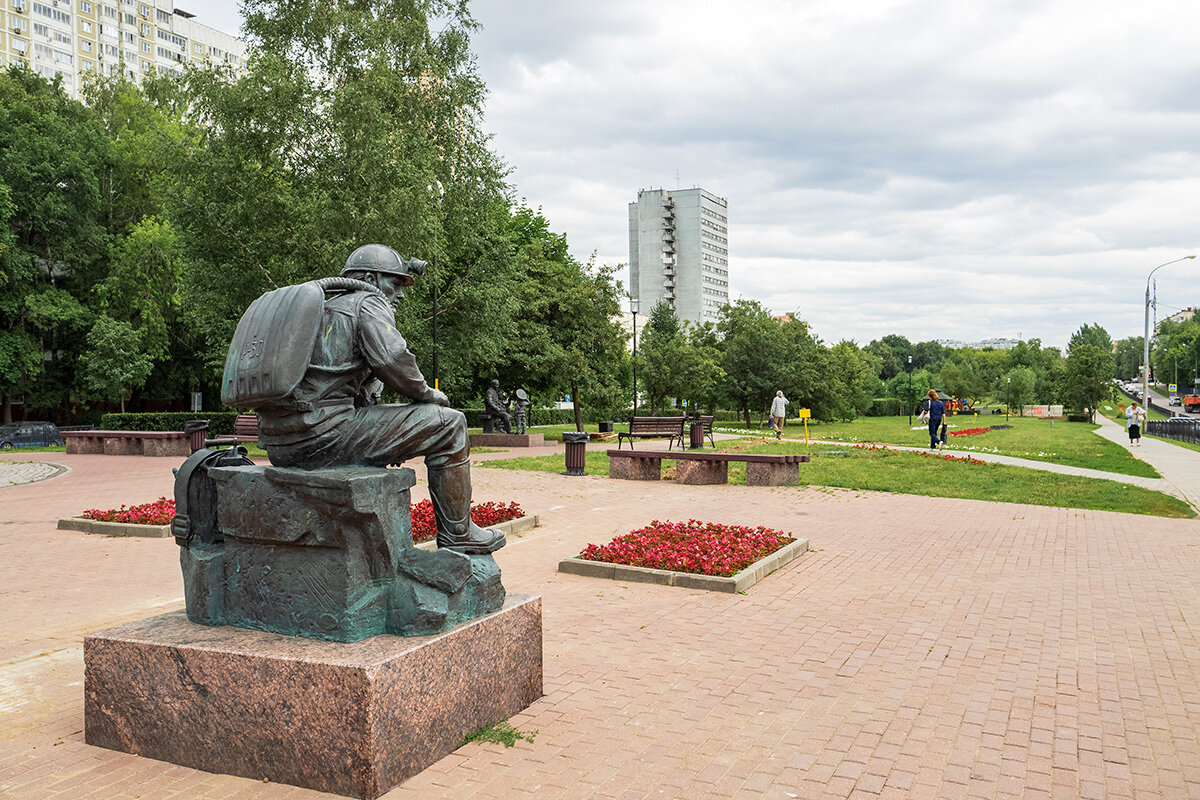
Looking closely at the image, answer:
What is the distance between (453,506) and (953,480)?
1407 centimetres

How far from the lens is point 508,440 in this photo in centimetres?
2616

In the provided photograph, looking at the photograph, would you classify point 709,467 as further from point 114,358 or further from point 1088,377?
point 1088,377

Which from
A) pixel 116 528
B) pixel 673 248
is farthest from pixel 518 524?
pixel 673 248

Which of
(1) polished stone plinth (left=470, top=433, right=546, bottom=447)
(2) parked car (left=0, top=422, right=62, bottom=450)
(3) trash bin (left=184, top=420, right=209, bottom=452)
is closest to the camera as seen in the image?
(3) trash bin (left=184, top=420, right=209, bottom=452)

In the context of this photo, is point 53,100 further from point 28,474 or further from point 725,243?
point 725,243

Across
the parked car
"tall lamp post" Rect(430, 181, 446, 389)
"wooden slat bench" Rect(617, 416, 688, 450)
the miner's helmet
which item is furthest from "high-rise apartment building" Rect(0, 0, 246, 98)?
the miner's helmet

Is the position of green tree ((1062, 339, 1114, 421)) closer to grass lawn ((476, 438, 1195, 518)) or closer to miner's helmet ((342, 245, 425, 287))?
grass lawn ((476, 438, 1195, 518))

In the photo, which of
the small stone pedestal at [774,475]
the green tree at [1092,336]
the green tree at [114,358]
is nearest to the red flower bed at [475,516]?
the small stone pedestal at [774,475]

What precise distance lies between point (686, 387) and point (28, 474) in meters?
25.4

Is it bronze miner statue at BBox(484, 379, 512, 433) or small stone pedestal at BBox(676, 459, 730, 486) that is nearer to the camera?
small stone pedestal at BBox(676, 459, 730, 486)

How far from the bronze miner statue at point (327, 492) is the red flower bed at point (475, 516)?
15.0 feet

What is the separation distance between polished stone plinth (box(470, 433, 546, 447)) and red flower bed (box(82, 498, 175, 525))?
1564cm

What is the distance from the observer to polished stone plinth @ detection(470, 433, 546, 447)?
26.0 metres

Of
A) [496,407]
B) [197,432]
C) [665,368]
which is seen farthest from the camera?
[665,368]
